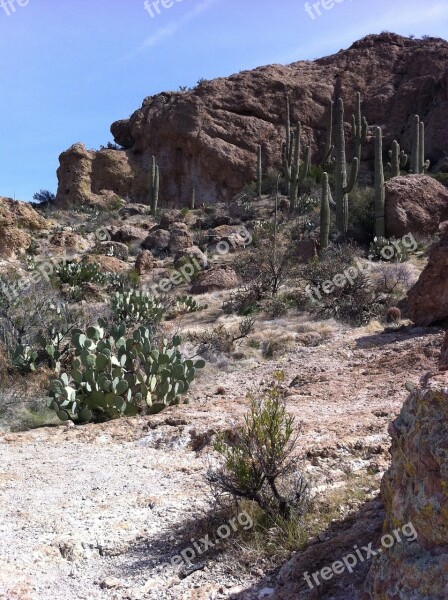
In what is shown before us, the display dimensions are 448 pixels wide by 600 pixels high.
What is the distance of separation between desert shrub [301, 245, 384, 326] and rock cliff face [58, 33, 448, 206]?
2527 cm

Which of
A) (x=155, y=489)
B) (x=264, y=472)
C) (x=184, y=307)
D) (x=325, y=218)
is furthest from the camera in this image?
(x=325, y=218)

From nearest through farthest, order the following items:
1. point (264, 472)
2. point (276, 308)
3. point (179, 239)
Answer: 1. point (264, 472)
2. point (276, 308)
3. point (179, 239)

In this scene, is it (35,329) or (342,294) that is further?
(342,294)

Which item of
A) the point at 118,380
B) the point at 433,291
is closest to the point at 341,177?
the point at 433,291

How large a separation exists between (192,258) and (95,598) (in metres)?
16.6

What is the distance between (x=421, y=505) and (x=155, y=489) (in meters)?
2.82

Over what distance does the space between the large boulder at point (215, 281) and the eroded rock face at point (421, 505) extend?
14.3m

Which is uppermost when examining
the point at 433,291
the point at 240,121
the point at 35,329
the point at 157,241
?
the point at 240,121

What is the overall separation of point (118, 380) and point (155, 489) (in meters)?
2.90

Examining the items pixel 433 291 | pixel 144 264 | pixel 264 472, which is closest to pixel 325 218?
pixel 144 264

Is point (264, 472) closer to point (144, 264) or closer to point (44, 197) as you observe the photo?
point (144, 264)

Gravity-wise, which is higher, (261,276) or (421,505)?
(261,276)

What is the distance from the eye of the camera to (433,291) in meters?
10.3

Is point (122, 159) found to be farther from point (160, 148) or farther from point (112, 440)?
point (112, 440)
